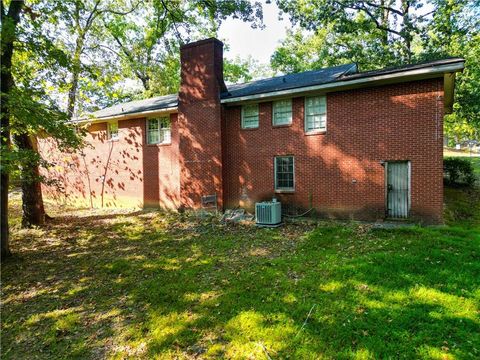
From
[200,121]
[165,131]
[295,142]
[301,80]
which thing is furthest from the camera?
[165,131]

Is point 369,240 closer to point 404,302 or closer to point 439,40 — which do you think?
point 404,302

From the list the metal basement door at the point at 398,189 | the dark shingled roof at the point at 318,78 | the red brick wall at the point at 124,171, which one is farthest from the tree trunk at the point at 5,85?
the metal basement door at the point at 398,189

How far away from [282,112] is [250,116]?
142 cm

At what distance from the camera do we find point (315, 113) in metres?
11.0

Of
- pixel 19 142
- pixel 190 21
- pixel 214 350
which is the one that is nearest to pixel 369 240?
pixel 214 350

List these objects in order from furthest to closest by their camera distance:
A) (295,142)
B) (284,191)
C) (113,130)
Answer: (113,130), (284,191), (295,142)

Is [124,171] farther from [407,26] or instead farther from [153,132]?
[407,26]

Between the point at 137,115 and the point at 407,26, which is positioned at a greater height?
the point at 407,26

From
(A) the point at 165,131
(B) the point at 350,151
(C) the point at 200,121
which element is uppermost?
(C) the point at 200,121

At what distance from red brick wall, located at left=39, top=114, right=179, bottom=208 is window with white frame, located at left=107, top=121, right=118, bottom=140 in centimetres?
29

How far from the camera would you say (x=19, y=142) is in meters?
10.9

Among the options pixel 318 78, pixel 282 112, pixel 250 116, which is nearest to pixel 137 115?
pixel 250 116

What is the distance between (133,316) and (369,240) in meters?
6.13

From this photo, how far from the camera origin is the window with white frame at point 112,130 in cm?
1639
